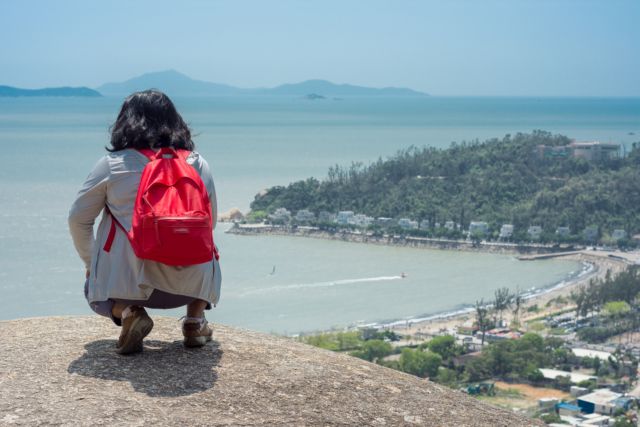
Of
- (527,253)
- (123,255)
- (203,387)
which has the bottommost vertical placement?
(527,253)

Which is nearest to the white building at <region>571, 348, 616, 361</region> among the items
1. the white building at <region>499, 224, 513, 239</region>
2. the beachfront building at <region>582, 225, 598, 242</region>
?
the white building at <region>499, 224, 513, 239</region>

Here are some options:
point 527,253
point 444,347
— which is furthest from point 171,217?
point 527,253

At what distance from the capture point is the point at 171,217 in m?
2.30

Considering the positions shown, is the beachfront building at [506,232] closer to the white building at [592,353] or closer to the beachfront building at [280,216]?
the beachfront building at [280,216]

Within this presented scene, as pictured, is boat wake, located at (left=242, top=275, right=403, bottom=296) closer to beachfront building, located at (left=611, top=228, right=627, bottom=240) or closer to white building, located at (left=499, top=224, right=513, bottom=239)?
white building, located at (left=499, top=224, right=513, bottom=239)

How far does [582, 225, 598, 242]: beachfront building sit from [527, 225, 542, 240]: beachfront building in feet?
4.86

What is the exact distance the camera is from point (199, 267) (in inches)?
Answer: 96.1

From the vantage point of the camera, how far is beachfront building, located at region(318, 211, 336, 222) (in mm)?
36156

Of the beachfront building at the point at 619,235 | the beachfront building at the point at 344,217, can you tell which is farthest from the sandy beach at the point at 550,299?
the beachfront building at the point at 344,217

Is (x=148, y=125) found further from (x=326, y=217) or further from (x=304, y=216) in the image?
(x=326, y=217)

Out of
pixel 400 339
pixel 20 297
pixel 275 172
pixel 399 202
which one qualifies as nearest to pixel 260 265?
pixel 20 297

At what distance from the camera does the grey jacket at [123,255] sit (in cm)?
241

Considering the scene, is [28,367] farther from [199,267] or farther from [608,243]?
[608,243]

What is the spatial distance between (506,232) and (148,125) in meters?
32.1
